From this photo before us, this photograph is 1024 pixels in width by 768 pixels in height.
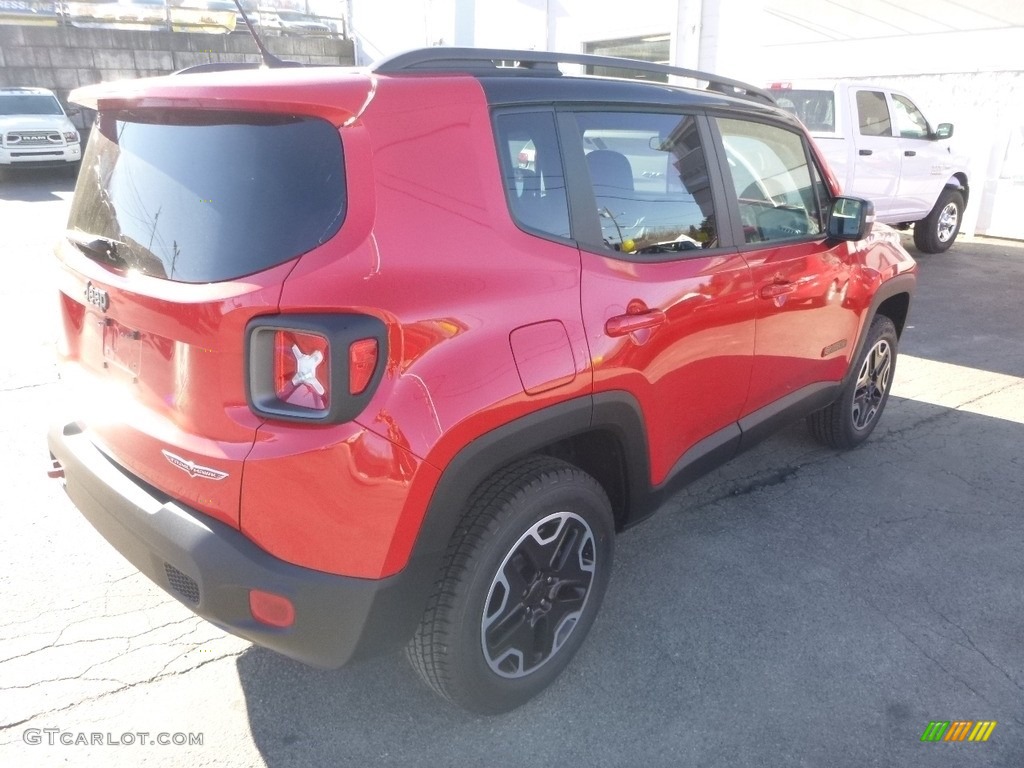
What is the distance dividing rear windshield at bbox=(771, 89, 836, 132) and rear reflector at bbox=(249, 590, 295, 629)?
856 cm

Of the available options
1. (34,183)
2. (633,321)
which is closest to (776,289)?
(633,321)

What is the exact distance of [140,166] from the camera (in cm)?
222

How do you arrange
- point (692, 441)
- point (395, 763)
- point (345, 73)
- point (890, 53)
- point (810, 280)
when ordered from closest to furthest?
point (345, 73) → point (395, 763) → point (692, 441) → point (810, 280) → point (890, 53)

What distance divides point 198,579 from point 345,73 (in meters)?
1.34

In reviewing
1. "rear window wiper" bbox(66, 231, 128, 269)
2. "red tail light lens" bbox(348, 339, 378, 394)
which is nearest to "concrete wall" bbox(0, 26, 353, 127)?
"rear window wiper" bbox(66, 231, 128, 269)

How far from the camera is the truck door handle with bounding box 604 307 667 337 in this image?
2.42 meters

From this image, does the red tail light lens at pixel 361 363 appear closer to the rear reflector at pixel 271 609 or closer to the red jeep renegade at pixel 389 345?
the red jeep renegade at pixel 389 345

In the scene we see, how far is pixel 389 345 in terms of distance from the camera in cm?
189

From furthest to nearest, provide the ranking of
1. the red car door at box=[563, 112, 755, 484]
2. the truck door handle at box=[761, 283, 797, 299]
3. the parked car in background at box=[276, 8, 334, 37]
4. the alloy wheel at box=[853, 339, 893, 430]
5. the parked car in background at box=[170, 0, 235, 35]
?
the parked car in background at box=[276, 8, 334, 37], the parked car in background at box=[170, 0, 235, 35], the alloy wheel at box=[853, 339, 893, 430], the truck door handle at box=[761, 283, 797, 299], the red car door at box=[563, 112, 755, 484]

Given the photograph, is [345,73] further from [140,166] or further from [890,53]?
[890,53]

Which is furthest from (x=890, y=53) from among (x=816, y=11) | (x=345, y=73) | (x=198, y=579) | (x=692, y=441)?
(x=198, y=579)

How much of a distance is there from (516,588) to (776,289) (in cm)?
166

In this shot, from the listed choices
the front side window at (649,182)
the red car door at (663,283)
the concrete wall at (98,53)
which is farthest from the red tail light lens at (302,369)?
the concrete wall at (98,53)

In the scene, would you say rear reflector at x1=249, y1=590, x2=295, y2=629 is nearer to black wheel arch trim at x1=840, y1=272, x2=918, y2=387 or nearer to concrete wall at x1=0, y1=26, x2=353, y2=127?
black wheel arch trim at x1=840, y1=272, x2=918, y2=387
